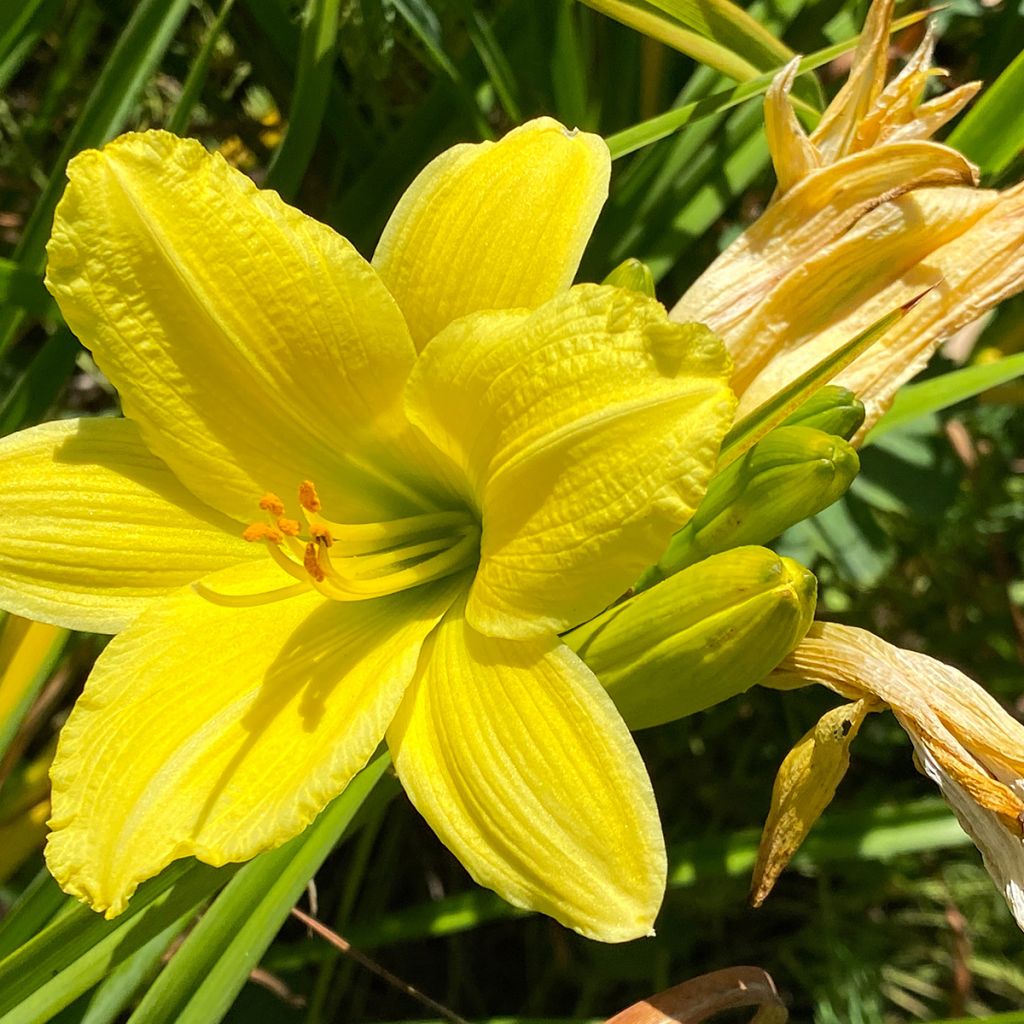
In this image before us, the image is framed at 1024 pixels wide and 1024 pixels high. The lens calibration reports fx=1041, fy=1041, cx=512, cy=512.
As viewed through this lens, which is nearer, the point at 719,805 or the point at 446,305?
the point at 446,305

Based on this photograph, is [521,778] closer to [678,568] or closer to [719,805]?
[678,568]

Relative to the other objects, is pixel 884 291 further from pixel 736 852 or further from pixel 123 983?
pixel 123 983

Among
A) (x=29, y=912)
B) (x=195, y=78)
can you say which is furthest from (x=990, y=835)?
(x=195, y=78)

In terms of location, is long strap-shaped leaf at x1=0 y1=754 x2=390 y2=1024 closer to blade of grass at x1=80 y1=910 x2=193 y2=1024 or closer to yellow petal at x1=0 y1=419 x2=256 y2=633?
blade of grass at x1=80 y1=910 x2=193 y2=1024

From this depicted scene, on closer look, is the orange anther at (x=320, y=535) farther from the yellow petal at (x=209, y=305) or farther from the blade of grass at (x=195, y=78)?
the blade of grass at (x=195, y=78)

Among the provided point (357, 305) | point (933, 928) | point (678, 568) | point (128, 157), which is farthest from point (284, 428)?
point (933, 928)

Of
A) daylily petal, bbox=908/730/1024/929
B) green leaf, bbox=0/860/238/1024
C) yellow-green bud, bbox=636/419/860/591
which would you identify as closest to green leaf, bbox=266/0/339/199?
yellow-green bud, bbox=636/419/860/591
